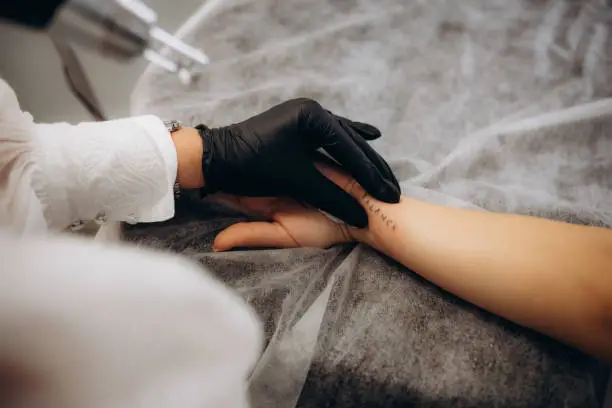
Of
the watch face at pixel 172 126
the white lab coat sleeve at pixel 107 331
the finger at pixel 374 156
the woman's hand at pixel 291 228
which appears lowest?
the woman's hand at pixel 291 228

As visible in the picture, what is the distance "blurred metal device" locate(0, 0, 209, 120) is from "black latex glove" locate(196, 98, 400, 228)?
0.75 ft

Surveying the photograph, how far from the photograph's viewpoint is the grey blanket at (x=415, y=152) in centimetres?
58

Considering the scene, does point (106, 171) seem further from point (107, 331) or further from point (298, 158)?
point (107, 331)

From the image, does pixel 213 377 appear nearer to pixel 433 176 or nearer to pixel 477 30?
pixel 433 176

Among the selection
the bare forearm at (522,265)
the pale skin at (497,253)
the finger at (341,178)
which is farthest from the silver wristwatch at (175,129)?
the bare forearm at (522,265)

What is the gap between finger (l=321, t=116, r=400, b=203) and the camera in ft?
2.46

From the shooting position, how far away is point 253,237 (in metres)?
0.75

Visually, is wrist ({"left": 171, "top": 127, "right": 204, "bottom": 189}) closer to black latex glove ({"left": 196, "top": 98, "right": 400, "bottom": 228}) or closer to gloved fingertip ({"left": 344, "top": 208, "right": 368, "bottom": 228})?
black latex glove ({"left": 196, "top": 98, "right": 400, "bottom": 228})

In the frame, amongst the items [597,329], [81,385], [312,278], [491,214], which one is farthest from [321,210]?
[81,385]

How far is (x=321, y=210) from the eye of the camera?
2.61 feet

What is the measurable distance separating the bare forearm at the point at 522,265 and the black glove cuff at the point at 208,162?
28 cm

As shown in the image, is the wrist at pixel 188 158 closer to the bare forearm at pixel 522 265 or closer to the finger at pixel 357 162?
the finger at pixel 357 162

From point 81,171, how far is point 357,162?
381mm

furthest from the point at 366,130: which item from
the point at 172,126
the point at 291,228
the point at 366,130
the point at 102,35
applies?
the point at 102,35
